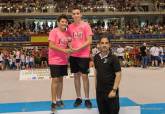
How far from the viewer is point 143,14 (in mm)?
33281

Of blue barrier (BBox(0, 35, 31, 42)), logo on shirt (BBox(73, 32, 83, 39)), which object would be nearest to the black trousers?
logo on shirt (BBox(73, 32, 83, 39))

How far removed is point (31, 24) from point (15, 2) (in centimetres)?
392

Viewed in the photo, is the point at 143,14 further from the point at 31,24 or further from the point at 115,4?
the point at 31,24

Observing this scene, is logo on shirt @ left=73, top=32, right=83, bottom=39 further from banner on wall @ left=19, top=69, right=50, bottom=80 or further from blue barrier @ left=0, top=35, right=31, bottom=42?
blue barrier @ left=0, top=35, right=31, bottom=42

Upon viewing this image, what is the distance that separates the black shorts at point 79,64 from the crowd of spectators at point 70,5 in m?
25.2

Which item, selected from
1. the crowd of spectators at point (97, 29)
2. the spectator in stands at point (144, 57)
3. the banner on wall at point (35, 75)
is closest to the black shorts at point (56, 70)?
the banner on wall at point (35, 75)

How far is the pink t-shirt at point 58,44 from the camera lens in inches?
271

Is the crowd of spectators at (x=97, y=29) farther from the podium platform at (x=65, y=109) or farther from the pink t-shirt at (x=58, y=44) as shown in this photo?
the pink t-shirt at (x=58, y=44)

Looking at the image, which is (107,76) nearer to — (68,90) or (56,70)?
(56,70)

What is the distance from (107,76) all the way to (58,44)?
1264mm

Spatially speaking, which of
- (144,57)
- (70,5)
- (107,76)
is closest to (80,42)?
(107,76)

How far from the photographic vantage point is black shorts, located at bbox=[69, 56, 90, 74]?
6.99 m

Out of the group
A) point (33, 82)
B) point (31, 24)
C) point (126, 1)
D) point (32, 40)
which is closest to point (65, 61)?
point (33, 82)

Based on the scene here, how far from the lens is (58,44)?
6.89m
